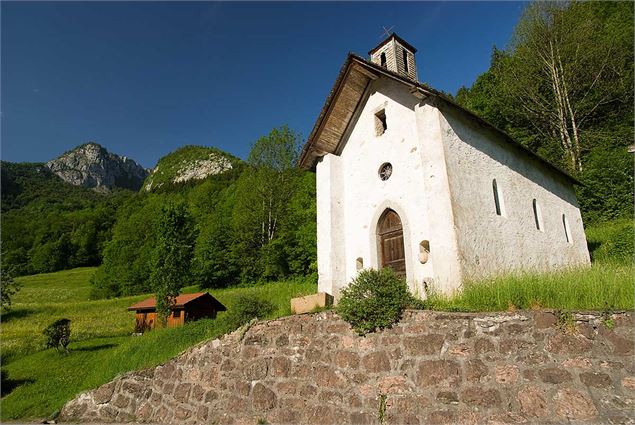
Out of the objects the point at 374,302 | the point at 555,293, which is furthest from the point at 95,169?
the point at 555,293

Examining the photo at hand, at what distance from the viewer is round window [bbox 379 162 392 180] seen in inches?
490

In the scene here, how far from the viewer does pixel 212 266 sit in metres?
42.6

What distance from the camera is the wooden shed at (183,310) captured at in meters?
24.7

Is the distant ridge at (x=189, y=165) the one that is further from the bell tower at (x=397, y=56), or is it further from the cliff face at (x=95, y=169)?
the bell tower at (x=397, y=56)

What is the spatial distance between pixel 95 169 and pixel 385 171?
6777 inches

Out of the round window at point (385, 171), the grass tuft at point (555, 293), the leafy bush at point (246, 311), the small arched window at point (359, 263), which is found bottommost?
the leafy bush at point (246, 311)

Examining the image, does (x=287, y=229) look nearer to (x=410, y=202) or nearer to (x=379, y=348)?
(x=410, y=202)

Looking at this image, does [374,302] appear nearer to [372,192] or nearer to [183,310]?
[372,192]

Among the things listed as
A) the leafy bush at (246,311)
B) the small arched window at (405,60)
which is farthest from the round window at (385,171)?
the leafy bush at (246,311)

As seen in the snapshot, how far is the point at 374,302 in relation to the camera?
7.90 m

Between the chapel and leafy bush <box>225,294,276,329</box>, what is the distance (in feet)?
7.83

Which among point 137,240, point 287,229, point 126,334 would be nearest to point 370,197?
point 126,334

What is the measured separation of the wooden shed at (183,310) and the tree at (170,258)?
80 cm

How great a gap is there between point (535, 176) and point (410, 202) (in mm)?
6602
